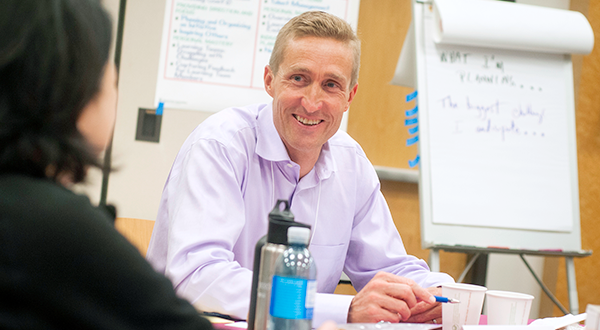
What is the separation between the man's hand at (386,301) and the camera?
1.05 m

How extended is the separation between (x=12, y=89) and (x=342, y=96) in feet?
3.62

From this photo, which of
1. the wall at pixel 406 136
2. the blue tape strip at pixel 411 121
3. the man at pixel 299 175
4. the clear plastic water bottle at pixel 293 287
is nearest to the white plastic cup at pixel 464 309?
the man at pixel 299 175

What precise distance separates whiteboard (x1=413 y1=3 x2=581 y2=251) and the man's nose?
823 mm

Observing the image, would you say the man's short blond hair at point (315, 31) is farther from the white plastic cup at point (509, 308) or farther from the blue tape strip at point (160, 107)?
the blue tape strip at point (160, 107)

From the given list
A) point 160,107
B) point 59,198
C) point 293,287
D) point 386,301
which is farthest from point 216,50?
point 59,198

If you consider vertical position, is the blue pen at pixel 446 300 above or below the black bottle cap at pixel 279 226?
below

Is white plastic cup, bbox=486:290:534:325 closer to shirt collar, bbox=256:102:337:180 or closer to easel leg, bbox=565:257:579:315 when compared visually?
shirt collar, bbox=256:102:337:180

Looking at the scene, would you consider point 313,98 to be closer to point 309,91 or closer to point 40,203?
point 309,91

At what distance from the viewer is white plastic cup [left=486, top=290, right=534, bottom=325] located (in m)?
1.05

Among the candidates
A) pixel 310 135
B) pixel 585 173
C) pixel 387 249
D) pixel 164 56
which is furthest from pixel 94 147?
pixel 585 173

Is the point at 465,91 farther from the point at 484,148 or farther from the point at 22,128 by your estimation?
the point at 22,128

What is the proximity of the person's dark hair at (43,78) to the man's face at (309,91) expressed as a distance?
3.08 ft

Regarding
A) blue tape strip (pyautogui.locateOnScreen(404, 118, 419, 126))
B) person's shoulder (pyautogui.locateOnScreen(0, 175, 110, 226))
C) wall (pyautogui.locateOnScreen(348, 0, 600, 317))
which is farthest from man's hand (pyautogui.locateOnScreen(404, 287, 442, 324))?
wall (pyautogui.locateOnScreen(348, 0, 600, 317))

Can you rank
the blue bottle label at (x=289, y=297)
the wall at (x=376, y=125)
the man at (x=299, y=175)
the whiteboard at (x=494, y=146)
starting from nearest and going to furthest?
the blue bottle label at (x=289, y=297) → the man at (x=299, y=175) → the whiteboard at (x=494, y=146) → the wall at (x=376, y=125)
